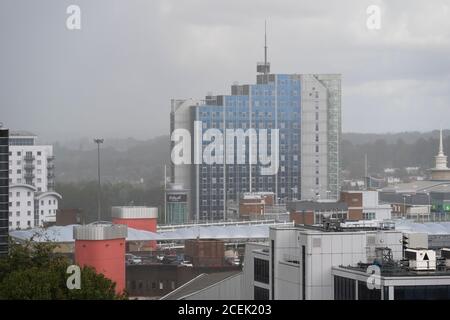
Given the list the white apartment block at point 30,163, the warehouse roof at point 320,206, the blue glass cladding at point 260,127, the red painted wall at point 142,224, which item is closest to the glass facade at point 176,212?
the white apartment block at point 30,163

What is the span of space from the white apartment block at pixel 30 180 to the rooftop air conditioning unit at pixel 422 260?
3814cm

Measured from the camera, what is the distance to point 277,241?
17969 millimetres

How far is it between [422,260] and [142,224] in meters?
26.0

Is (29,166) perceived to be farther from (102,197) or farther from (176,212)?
(176,212)

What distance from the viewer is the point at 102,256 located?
25.7 metres

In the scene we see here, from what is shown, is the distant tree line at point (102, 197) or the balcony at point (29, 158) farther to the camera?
the balcony at point (29, 158)

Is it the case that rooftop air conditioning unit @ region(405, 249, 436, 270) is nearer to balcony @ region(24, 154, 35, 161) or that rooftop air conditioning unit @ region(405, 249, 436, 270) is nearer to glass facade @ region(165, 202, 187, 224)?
glass facade @ region(165, 202, 187, 224)

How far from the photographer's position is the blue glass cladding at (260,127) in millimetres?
66438

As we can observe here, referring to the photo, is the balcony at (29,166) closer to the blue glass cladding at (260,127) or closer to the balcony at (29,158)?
the balcony at (29,158)

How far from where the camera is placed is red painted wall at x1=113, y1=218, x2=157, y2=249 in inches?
1563

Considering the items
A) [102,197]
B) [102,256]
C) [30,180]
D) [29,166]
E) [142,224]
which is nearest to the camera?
[102,256]

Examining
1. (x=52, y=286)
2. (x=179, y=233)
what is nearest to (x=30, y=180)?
(x=179, y=233)

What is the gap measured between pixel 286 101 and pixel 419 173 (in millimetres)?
9056
